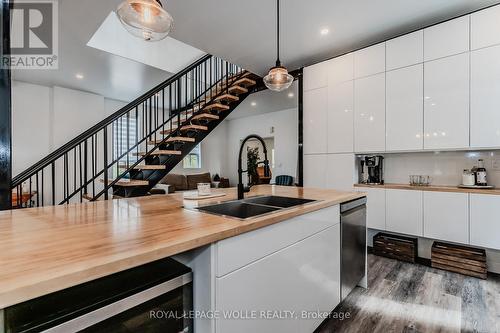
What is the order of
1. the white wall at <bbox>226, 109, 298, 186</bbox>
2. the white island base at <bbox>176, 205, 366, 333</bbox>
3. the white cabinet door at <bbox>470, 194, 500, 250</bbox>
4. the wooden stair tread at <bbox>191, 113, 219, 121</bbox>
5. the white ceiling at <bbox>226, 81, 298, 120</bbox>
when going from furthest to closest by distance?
the white wall at <bbox>226, 109, 298, 186</bbox> < the white ceiling at <bbox>226, 81, 298, 120</bbox> < the wooden stair tread at <bbox>191, 113, 219, 121</bbox> < the white cabinet door at <bbox>470, 194, 500, 250</bbox> < the white island base at <bbox>176, 205, 366, 333</bbox>

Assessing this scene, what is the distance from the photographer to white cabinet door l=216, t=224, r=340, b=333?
1.00 m

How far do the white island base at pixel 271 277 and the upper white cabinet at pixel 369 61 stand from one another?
2.29m

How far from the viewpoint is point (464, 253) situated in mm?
2582

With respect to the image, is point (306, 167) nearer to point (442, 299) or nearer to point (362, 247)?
point (362, 247)

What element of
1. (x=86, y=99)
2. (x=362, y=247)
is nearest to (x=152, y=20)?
(x=362, y=247)

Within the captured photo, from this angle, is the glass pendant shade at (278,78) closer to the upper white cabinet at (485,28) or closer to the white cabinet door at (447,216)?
the upper white cabinet at (485,28)

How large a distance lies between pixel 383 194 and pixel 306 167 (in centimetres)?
116

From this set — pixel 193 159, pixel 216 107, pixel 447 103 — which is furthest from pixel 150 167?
pixel 193 159

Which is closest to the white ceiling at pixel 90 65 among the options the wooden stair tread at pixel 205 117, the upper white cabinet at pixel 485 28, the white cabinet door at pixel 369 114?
the wooden stair tread at pixel 205 117

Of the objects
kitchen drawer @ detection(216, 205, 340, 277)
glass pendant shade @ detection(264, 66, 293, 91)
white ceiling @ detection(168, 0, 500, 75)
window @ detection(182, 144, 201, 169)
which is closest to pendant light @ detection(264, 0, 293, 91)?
glass pendant shade @ detection(264, 66, 293, 91)

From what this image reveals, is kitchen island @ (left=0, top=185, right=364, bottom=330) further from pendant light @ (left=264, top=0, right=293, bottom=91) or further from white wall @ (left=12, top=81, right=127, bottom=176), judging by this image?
white wall @ (left=12, top=81, right=127, bottom=176)

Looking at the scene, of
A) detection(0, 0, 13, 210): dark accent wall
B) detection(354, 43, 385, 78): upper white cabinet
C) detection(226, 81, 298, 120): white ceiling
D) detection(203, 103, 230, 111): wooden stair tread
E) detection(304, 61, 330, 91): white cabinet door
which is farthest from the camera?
detection(226, 81, 298, 120): white ceiling

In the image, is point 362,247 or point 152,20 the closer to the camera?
point 152,20

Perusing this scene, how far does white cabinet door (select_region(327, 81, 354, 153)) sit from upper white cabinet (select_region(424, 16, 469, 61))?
90cm
